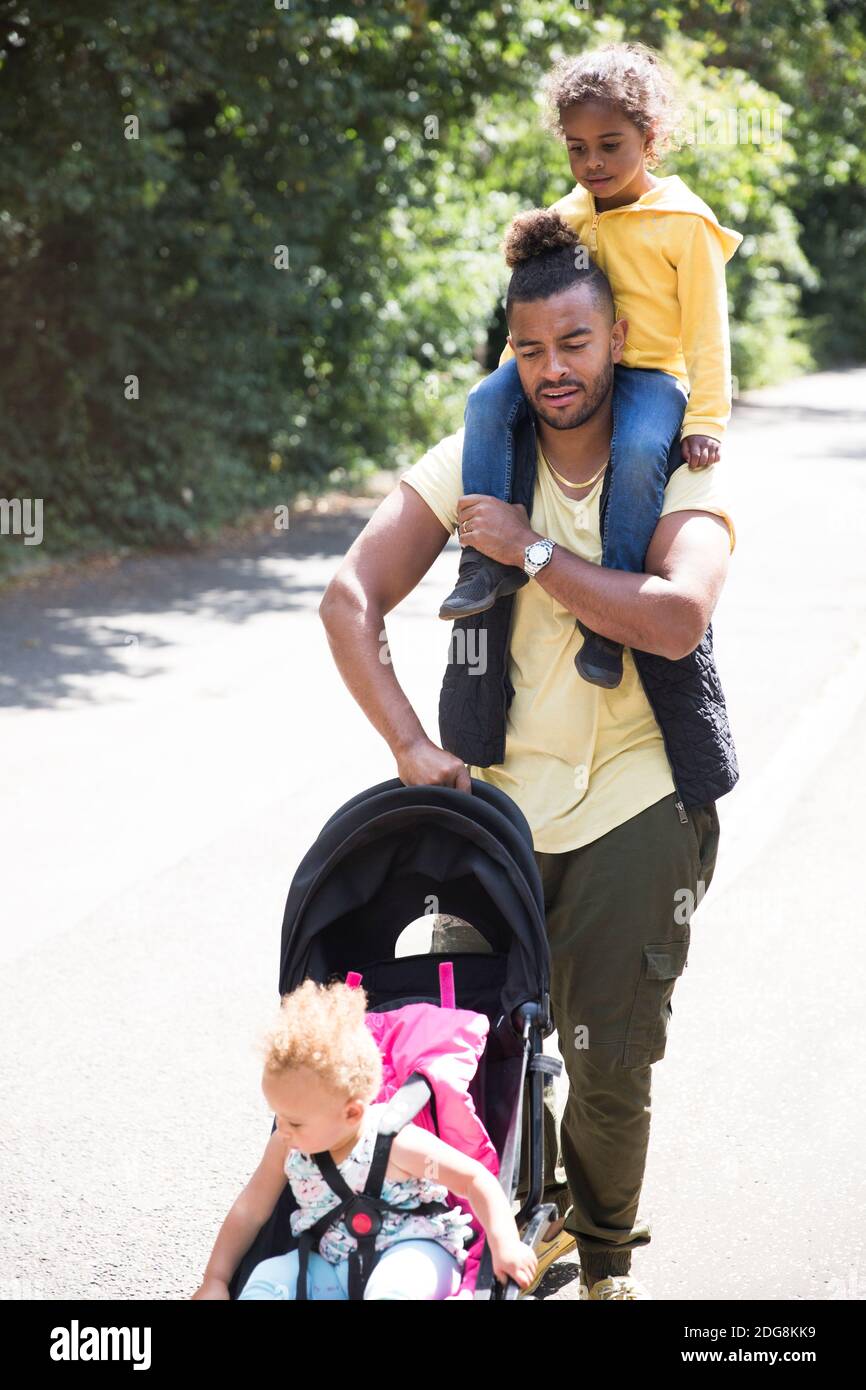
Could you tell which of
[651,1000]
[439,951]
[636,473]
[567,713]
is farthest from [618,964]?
[636,473]

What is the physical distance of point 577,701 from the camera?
3.07m

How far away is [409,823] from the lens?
2.91 meters

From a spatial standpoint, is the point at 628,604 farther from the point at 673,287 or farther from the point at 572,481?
the point at 673,287

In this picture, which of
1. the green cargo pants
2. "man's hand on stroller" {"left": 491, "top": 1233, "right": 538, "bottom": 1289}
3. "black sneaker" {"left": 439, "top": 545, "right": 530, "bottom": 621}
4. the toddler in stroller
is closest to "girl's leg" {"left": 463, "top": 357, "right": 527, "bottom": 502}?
"black sneaker" {"left": 439, "top": 545, "right": 530, "bottom": 621}

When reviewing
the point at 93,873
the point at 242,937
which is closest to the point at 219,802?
the point at 93,873

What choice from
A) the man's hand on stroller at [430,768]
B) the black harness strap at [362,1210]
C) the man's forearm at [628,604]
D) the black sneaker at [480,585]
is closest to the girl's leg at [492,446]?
the black sneaker at [480,585]

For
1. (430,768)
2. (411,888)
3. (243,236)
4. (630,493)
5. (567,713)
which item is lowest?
(411,888)

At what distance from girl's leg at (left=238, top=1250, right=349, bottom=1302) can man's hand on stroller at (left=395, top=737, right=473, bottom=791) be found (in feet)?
2.81

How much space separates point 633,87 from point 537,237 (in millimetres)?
1152

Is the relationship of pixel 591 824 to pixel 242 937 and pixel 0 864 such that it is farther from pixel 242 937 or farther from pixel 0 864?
pixel 0 864

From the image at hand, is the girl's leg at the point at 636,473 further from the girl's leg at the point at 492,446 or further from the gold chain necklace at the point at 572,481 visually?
the girl's leg at the point at 492,446

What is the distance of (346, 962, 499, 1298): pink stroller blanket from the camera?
2631mm

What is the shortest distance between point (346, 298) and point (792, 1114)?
12.8 metres

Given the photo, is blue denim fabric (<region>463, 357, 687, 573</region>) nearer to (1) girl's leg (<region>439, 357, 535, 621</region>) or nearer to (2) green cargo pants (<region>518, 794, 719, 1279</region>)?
(1) girl's leg (<region>439, 357, 535, 621</region>)
